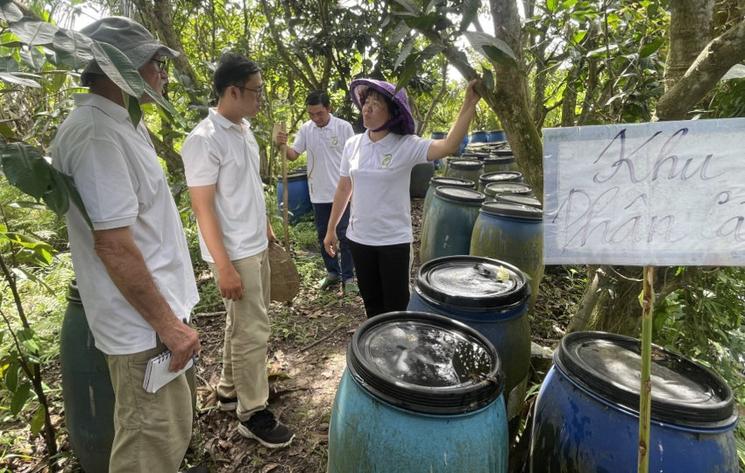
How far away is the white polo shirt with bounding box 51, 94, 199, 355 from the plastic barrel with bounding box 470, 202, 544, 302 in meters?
2.07

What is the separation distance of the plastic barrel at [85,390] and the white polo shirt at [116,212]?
50cm

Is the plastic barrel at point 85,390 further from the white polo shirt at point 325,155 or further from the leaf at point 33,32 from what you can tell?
the white polo shirt at point 325,155

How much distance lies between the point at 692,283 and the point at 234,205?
220 centimetres

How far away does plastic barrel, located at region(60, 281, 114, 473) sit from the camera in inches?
68.5

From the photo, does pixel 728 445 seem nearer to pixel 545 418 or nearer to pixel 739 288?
→ pixel 545 418

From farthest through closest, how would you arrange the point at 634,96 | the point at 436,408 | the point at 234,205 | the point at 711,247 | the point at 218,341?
1. the point at 218,341
2. the point at 234,205
3. the point at 634,96
4. the point at 436,408
5. the point at 711,247

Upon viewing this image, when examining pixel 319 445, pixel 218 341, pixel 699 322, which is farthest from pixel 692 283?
pixel 218 341

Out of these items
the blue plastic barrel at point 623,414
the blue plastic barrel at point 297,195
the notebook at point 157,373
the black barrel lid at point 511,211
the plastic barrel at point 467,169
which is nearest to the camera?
the blue plastic barrel at point 623,414

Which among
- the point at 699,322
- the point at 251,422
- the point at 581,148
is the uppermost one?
the point at 581,148

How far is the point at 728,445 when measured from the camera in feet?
3.86

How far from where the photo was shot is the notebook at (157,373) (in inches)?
52.4

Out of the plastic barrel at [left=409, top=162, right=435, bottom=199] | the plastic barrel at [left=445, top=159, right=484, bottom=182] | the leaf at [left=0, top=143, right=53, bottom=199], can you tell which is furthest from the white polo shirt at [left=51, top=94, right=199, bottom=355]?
the plastic barrel at [left=409, top=162, right=435, bottom=199]

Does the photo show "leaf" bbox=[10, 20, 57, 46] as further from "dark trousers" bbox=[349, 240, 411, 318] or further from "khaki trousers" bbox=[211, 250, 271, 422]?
"dark trousers" bbox=[349, 240, 411, 318]

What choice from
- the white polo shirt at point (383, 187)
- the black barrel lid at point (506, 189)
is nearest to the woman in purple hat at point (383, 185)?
the white polo shirt at point (383, 187)
